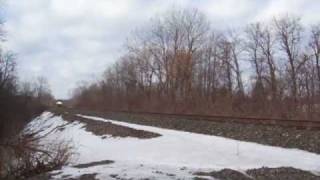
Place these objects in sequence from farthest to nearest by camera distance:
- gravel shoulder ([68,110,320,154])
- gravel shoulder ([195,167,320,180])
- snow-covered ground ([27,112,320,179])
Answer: gravel shoulder ([68,110,320,154]), snow-covered ground ([27,112,320,179]), gravel shoulder ([195,167,320,180])

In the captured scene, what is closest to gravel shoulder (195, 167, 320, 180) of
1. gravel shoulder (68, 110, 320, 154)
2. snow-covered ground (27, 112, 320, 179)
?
snow-covered ground (27, 112, 320, 179)

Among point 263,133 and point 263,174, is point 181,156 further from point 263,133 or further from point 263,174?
point 263,174

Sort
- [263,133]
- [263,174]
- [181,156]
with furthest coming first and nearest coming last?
1. [263,133]
2. [181,156]
3. [263,174]

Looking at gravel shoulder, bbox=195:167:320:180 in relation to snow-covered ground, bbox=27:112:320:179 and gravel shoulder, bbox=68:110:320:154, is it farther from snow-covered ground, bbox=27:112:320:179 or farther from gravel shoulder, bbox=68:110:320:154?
gravel shoulder, bbox=68:110:320:154

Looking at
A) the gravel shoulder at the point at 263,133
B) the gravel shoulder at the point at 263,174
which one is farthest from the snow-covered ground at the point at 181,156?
the gravel shoulder at the point at 263,133

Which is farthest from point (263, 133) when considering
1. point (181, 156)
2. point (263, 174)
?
point (263, 174)

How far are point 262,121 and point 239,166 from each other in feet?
39.8

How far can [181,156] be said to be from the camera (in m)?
22.9

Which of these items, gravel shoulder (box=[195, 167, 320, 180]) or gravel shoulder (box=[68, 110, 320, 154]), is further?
gravel shoulder (box=[68, 110, 320, 154])

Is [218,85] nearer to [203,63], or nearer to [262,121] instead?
[203,63]

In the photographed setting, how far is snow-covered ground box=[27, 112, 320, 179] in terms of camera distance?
17.6 meters

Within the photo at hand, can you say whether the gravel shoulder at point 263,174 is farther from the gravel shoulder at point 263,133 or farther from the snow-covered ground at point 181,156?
the gravel shoulder at point 263,133

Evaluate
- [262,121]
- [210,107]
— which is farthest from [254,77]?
[262,121]

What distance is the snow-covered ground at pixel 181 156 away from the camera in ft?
57.7
